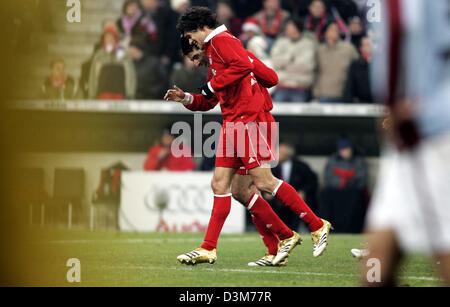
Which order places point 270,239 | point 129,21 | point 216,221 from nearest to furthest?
point 216,221, point 270,239, point 129,21

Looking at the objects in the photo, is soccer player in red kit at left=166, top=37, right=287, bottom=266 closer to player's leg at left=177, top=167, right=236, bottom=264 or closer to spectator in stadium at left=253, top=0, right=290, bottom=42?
player's leg at left=177, top=167, right=236, bottom=264

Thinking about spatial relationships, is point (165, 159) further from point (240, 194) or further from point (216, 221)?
point (216, 221)

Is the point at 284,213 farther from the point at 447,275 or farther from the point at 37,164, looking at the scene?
the point at 447,275

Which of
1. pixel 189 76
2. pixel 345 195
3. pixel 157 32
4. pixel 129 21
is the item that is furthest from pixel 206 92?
pixel 129 21

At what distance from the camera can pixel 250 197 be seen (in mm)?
6715

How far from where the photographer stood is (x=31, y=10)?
45.6 ft

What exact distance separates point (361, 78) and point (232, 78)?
Result: 6.72m

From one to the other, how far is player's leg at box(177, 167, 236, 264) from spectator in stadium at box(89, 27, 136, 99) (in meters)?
6.68

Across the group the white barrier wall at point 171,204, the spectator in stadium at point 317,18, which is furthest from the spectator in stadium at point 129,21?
the spectator in stadium at point 317,18

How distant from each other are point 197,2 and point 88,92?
242 cm

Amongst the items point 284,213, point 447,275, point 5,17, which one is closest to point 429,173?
point 447,275

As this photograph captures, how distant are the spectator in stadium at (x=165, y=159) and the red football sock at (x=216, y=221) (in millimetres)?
6107

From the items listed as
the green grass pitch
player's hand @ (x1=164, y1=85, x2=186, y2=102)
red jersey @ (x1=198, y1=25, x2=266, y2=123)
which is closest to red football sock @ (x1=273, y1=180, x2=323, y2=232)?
the green grass pitch
